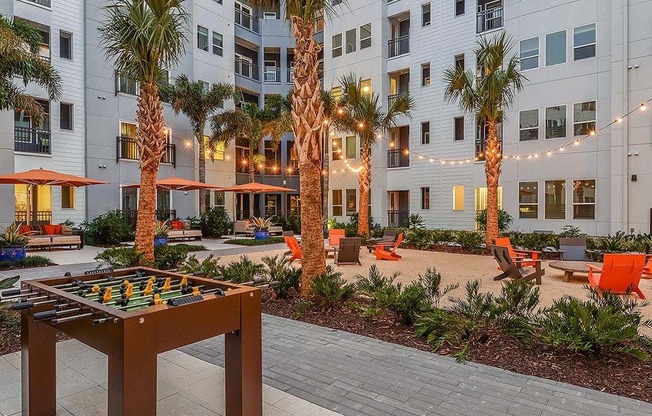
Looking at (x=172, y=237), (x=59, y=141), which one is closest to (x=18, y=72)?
(x=59, y=141)

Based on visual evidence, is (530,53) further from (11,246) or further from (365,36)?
(11,246)

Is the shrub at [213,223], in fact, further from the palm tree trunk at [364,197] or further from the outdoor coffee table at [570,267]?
the outdoor coffee table at [570,267]

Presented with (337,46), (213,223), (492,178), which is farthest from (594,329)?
(337,46)

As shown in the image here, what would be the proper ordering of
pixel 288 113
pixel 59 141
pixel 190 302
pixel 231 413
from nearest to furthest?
pixel 190 302, pixel 231 413, pixel 59 141, pixel 288 113

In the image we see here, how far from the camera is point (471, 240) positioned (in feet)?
49.6

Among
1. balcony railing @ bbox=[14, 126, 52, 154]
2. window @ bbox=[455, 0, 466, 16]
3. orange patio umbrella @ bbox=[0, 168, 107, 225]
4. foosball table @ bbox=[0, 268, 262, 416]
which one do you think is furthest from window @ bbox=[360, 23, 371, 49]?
foosball table @ bbox=[0, 268, 262, 416]

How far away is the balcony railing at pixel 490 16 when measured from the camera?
19.7 m

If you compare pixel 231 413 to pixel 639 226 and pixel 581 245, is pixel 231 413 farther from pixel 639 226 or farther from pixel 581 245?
pixel 639 226

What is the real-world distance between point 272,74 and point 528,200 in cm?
1962

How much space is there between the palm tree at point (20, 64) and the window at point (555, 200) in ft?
65.4

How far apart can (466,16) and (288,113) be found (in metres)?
10.5

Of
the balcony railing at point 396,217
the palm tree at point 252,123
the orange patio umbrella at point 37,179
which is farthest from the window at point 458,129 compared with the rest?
the orange patio umbrella at point 37,179

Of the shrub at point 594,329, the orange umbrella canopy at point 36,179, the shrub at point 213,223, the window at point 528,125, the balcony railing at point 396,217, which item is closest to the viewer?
the shrub at point 594,329

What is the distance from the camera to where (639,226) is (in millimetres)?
15758
